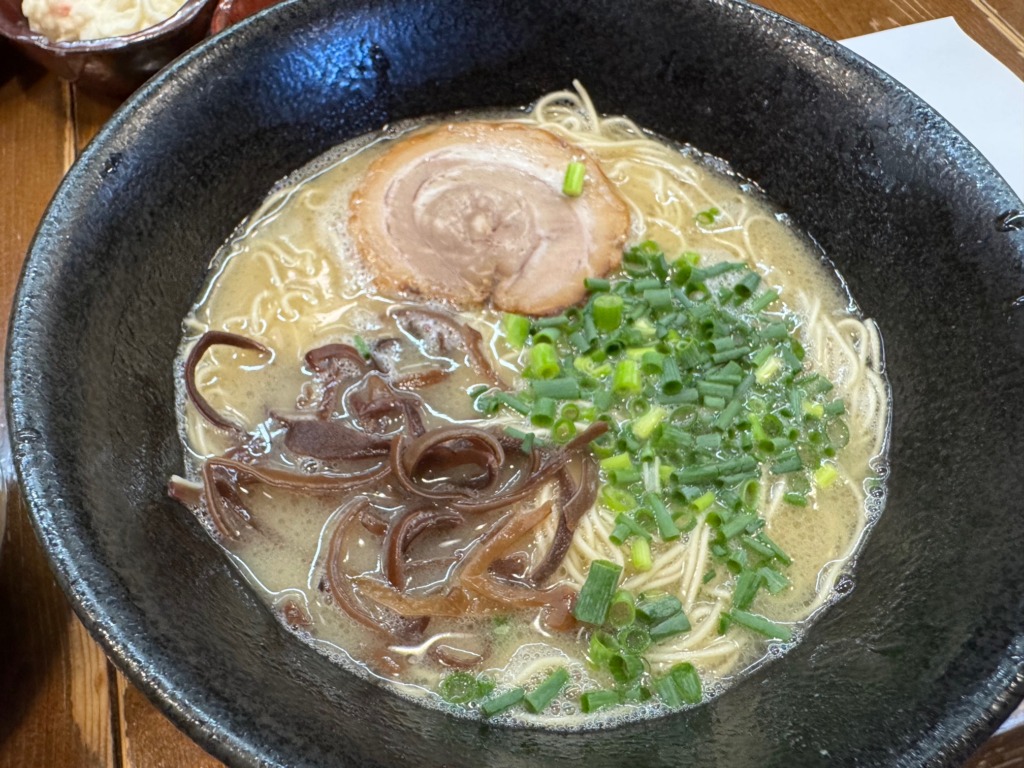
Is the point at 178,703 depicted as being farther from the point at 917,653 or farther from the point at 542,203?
the point at 542,203

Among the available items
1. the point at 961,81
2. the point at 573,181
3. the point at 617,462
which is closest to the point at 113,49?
the point at 573,181

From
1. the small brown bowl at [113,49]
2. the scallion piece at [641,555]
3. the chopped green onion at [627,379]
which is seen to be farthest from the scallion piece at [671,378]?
the small brown bowl at [113,49]

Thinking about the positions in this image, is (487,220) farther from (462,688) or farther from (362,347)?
(462,688)

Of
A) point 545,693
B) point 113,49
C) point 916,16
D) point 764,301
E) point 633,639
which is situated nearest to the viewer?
point 545,693

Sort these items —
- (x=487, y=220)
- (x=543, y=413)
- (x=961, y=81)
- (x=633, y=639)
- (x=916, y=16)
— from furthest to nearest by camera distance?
1. (x=916, y=16)
2. (x=961, y=81)
3. (x=487, y=220)
4. (x=543, y=413)
5. (x=633, y=639)

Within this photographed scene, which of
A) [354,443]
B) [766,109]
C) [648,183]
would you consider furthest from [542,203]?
[354,443]

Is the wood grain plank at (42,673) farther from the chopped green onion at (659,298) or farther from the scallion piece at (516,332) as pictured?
the chopped green onion at (659,298)
